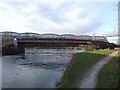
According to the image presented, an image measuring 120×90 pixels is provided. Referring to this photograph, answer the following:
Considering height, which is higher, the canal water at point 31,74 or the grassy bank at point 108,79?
the grassy bank at point 108,79

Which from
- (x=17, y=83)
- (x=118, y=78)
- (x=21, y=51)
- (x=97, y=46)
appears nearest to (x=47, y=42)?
(x=21, y=51)

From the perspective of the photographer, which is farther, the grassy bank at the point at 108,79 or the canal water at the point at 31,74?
the canal water at the point at 31,74

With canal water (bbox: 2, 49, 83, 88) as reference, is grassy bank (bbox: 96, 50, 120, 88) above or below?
above

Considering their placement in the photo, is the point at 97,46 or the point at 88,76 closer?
the point at 88,76

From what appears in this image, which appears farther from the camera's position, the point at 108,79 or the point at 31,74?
the point at 31,74

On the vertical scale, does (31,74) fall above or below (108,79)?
below

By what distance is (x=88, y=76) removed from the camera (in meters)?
21.4

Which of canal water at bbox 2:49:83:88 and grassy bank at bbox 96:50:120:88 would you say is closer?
grassy bank at bbox 96:50:120:88

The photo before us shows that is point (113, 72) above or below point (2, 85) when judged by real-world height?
above

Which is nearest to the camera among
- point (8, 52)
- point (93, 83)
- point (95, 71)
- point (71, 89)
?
point (71, 89)

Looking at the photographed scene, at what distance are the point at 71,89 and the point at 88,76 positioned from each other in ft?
13.1

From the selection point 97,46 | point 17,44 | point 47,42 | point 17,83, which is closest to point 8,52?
point 17,44

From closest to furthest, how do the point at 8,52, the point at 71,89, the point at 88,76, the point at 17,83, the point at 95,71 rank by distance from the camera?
the point at 71,89, the point at 88,76, the point at 95,71, the point at 17,83, the point at 8,52

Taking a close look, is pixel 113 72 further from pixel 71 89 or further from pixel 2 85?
pixel 2 85
